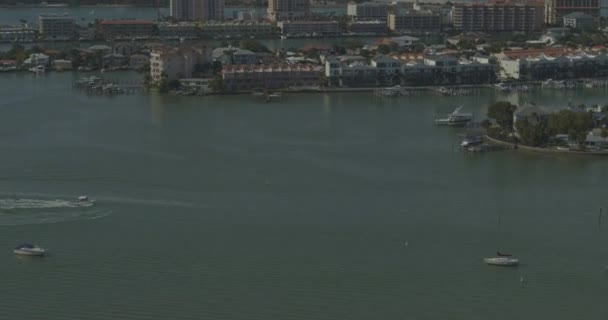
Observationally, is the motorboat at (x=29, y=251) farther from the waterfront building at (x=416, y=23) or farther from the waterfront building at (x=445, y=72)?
the waterfront building at (x=416, y=23)

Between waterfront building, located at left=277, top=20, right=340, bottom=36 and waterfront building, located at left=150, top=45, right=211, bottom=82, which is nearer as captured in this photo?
waterfront building, located at left=150, top=45, right=211, bottom=82

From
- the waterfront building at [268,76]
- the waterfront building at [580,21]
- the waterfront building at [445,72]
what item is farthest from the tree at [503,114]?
the waterfront building at [580,21]

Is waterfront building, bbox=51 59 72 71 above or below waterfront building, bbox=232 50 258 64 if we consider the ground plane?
Result: below

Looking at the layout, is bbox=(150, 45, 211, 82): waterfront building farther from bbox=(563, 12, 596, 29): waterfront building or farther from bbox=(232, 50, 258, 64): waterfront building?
bbox=(563, 12, 596, 29): waterfront building

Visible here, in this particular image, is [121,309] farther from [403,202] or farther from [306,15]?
[306,15]

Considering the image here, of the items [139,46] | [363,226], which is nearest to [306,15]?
[139,46]

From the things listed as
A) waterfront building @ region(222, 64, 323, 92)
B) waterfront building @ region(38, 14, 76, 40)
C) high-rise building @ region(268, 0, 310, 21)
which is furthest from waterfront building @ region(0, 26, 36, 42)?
waterfront building @ region(222, 64, 323, 92)
